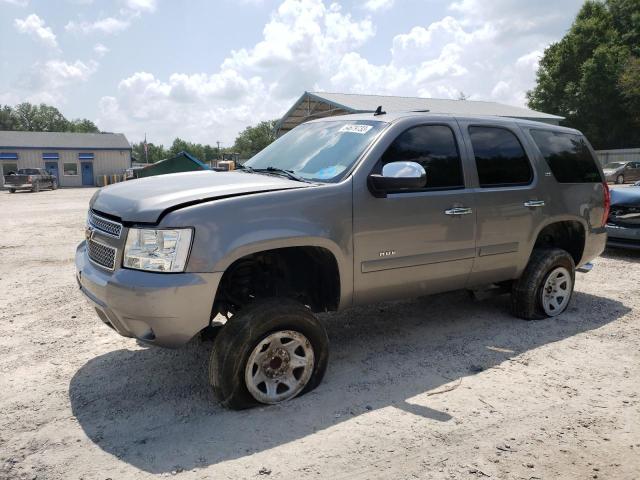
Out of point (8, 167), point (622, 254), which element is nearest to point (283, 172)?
point (622, 254)

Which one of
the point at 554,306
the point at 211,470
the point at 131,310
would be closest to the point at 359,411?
the point at 211,470

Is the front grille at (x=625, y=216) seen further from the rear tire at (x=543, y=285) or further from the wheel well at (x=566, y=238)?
the rear tire at (x=543, y=285)

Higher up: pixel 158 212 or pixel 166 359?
pixel 158 212

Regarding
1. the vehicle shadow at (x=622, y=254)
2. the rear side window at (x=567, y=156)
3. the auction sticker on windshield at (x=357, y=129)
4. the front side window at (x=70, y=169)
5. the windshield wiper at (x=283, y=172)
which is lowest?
the vehicle shadow at (x=622, y=254)

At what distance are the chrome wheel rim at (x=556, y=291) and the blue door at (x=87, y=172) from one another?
4639cm

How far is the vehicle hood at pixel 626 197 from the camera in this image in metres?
8.16

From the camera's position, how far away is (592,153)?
217 inches

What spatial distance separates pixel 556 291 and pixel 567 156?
4.64ft

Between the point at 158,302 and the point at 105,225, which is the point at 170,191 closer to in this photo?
the point at 105,225

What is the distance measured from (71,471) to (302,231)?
190cm

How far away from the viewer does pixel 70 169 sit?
1757 inches

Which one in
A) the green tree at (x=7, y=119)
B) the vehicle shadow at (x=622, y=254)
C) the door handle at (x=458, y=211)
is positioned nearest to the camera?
the door handle at (x=458, y=211)

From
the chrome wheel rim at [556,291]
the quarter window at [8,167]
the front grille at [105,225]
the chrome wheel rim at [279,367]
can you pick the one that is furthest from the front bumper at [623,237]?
the quarter window at [8,167]

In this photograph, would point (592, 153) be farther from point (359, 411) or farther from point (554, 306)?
point (359, 411)
